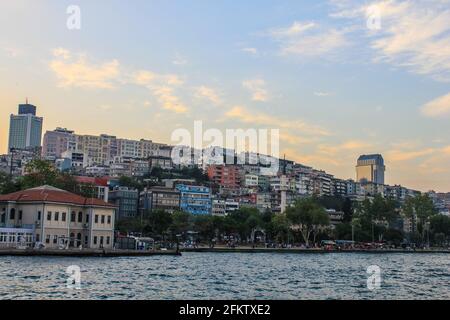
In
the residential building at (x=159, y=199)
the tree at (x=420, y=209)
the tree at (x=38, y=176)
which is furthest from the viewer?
the tree at (x=420, y=209)

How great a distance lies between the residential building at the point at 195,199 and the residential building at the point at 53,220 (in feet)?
167

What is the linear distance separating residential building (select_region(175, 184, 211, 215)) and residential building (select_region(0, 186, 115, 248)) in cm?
5092

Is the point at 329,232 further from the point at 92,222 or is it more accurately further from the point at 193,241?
the point at 92,222

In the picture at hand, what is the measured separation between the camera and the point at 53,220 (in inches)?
1914

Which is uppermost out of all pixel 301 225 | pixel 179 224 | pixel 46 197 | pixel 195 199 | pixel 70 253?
pixel 195 199

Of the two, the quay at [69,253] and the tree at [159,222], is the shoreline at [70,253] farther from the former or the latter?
the tree at [159,222]

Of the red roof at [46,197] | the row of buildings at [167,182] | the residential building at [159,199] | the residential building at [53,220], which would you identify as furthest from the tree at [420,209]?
the red roof at [46,197]

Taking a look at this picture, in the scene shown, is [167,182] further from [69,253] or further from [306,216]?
[69,253]

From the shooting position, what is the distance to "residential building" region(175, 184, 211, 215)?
10450 cm

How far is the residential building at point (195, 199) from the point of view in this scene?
4114 inches

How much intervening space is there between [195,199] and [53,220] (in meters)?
58.7

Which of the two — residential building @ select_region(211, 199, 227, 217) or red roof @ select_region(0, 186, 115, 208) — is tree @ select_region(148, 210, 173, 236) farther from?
residential building @ select_region(211, 199, 227, 217)

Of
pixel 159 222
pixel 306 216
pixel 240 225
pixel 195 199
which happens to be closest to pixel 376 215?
pixel 306 216
